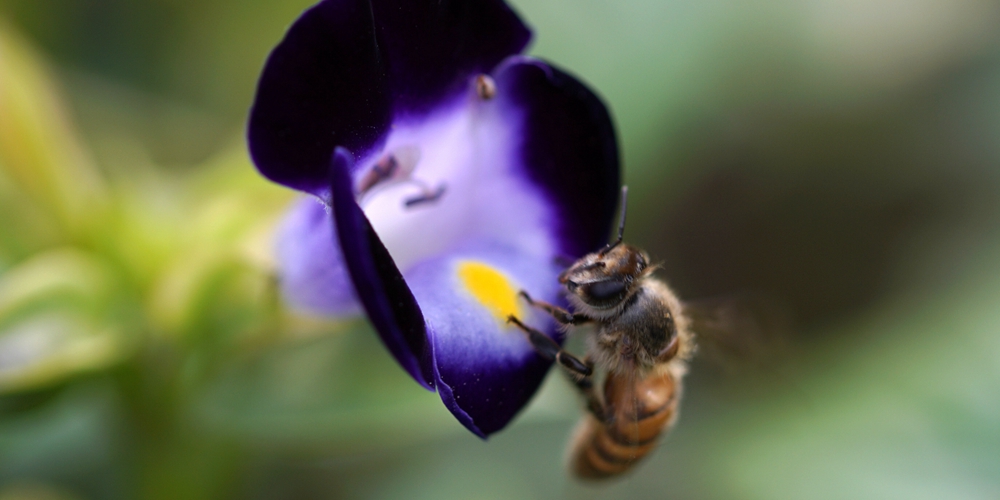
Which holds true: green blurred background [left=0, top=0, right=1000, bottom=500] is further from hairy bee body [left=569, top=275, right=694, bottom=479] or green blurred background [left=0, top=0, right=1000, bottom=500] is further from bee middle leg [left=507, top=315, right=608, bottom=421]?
bee middle leg [left=507, top=315, right=608, bottom=421]

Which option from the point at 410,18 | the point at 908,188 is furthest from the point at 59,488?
the point at 908,188

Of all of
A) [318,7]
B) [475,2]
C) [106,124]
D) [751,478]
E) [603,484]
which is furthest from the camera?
[106,124]

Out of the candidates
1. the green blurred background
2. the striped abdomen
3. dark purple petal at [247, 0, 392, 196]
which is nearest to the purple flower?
dark purple petal at [247, 0, 392, 196]

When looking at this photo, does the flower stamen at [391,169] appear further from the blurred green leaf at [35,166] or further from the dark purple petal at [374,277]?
the blurred green leaf at [35,166]

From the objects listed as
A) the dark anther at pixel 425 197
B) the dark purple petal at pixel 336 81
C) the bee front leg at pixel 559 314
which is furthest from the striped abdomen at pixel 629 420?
the dark purple petal at pixel 336 81

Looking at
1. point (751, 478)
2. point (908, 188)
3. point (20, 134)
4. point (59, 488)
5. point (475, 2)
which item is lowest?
point (751, 478)

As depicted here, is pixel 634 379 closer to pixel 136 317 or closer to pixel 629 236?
pixel 136 317

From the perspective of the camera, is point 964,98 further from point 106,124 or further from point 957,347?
point 106,124
